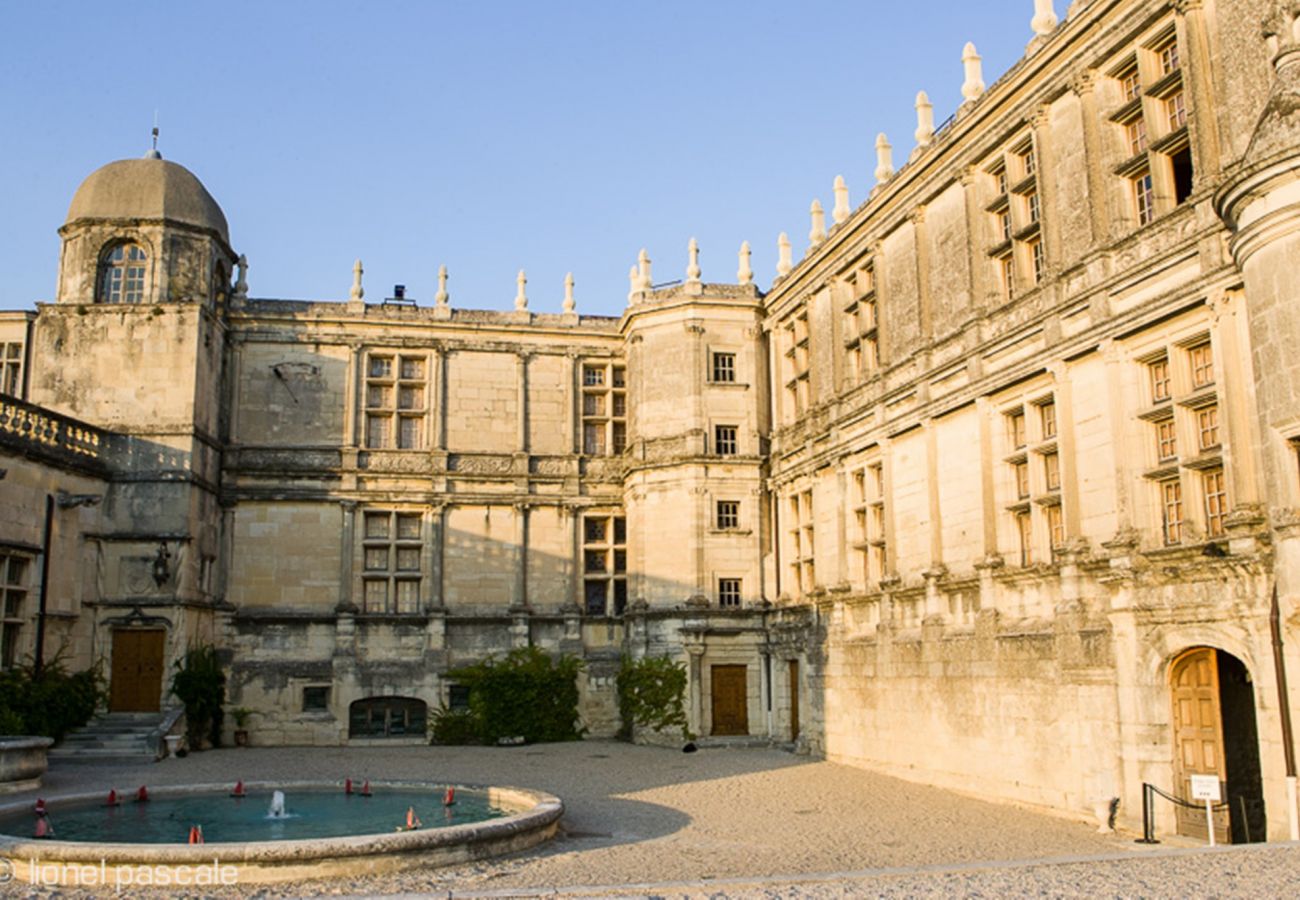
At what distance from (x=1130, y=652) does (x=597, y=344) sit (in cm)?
1770

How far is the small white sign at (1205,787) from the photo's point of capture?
11.6 meters

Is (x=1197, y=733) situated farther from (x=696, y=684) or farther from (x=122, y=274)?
(x=122, y=274)

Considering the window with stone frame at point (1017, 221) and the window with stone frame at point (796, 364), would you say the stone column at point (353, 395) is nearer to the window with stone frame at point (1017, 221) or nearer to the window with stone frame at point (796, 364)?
the window with stone frame at point (796, 364)

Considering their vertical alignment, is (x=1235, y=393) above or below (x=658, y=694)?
above

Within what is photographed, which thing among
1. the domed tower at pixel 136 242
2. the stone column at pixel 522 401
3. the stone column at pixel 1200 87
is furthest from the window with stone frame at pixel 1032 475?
Result: the domed tower at pixel 136 242

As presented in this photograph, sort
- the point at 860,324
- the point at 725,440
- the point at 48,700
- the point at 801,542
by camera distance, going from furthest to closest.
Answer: the point at 725,440, the point at 801,542, the point at 860,324, the point at 48,700

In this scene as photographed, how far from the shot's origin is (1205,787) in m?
11.7

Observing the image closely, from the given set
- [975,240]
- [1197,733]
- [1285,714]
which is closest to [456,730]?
[975,240]

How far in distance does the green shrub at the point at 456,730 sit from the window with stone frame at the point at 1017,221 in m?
15.3

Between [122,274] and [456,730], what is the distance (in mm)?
12589

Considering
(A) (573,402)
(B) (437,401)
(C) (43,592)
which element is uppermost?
(A) (573,402)

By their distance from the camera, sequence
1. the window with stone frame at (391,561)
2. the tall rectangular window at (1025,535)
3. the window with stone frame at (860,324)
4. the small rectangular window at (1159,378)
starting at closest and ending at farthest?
the small rectangular window at (1159,378)
the tall rectangular window at (1025,535)
the window with stone frame at (860,324)
the window with stone frame at (391,561)

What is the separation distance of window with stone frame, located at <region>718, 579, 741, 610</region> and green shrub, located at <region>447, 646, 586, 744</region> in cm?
395

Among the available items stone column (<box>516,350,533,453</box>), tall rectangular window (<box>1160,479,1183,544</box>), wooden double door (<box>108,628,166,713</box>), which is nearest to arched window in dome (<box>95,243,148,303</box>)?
wooden double door (<box>108,628,166,713</box>)
